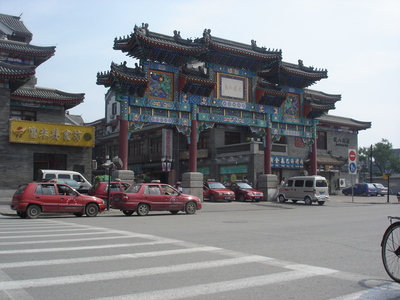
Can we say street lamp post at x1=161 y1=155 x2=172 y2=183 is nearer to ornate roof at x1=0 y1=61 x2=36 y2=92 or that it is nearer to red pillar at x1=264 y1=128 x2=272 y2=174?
red pillar at x1=264 y1=128 x2=272 y2=174

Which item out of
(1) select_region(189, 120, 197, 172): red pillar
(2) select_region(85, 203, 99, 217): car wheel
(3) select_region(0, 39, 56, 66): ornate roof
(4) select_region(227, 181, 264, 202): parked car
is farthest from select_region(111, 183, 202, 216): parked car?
(3) select_region(0, 39, 56, 66): ornate roof

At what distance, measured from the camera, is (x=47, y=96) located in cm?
3039

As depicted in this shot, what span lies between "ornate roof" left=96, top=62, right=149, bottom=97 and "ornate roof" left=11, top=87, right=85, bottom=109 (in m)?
6.79

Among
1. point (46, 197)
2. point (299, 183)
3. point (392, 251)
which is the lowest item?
point (392, 251)

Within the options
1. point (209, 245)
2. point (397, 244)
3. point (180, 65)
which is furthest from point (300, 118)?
point (397, 244)

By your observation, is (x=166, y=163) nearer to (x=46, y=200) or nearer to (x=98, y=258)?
(x=46, y=200)

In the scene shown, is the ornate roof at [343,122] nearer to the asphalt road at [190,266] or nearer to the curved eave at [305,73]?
the curved eave at [305,73]

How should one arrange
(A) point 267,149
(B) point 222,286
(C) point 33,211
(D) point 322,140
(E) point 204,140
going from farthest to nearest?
(D) point 322,140 < (E) point 204,140 < (A) point 267,149 < (C) point 33,211 < (B) point 222,286

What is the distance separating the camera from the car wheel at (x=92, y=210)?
58.0 feet

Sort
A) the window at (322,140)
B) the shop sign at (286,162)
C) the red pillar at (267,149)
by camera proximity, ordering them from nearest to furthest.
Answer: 1. the red pillar at (267,149)
2. the shop sign at (286,162)
3. the window at (322,140)

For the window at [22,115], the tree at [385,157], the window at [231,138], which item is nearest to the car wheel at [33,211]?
the window at [22,115]

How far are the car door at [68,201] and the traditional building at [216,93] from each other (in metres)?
7.01

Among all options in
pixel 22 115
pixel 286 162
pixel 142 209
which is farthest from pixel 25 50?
pixel 286 162

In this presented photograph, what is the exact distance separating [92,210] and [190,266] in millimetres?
11892
